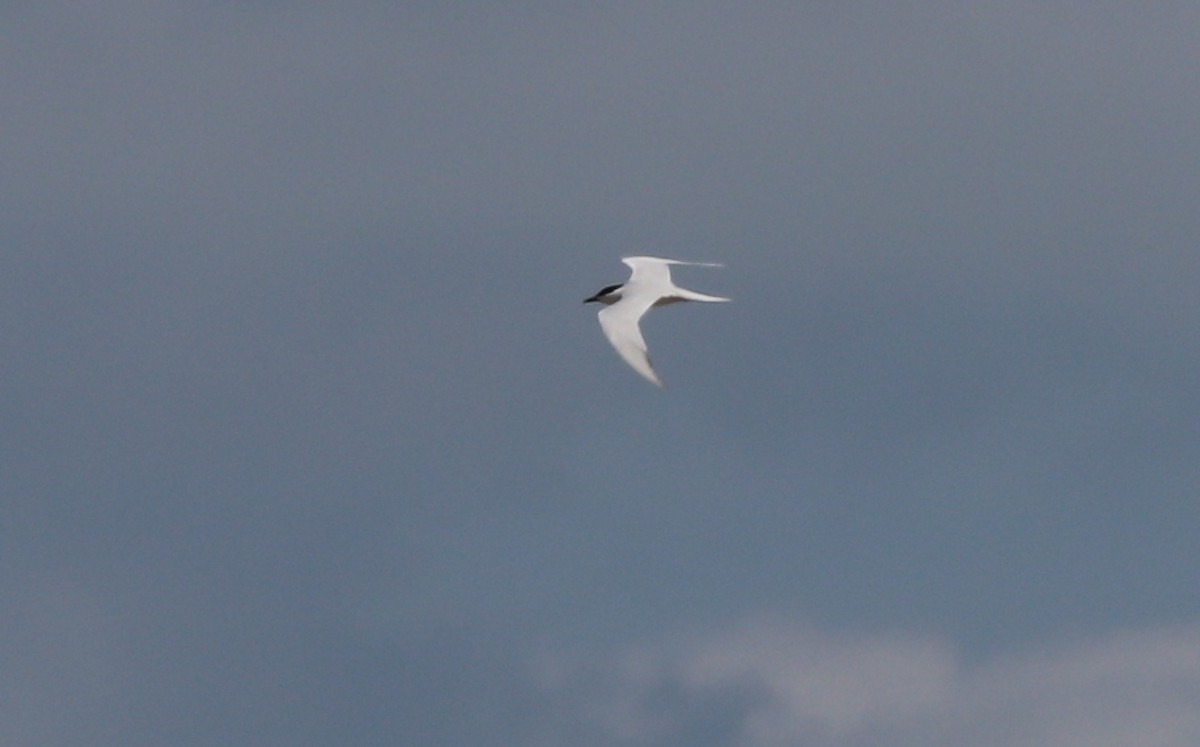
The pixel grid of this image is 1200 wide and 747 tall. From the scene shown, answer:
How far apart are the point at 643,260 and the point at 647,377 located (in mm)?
18167

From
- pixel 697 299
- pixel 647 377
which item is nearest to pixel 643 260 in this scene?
pixel 697 299

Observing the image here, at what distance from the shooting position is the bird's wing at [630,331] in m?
66.6

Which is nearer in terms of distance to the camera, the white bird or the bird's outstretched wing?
the white bird

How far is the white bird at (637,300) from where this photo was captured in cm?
6762

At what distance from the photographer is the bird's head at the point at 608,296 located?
251 feet

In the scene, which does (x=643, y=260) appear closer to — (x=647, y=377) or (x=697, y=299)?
(x=697, y=299)

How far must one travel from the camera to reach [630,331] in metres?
69.6

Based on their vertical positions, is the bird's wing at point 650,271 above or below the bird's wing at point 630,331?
above

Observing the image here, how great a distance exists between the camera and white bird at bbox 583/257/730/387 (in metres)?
67.6

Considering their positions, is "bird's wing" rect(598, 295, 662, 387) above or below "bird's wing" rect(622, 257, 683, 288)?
below

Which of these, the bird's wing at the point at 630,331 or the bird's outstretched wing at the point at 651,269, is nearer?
the bird's wing at the point at 630,331

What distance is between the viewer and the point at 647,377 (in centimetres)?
6538

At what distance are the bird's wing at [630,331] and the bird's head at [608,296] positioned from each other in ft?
6.28

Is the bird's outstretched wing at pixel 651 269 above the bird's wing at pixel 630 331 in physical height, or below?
above
